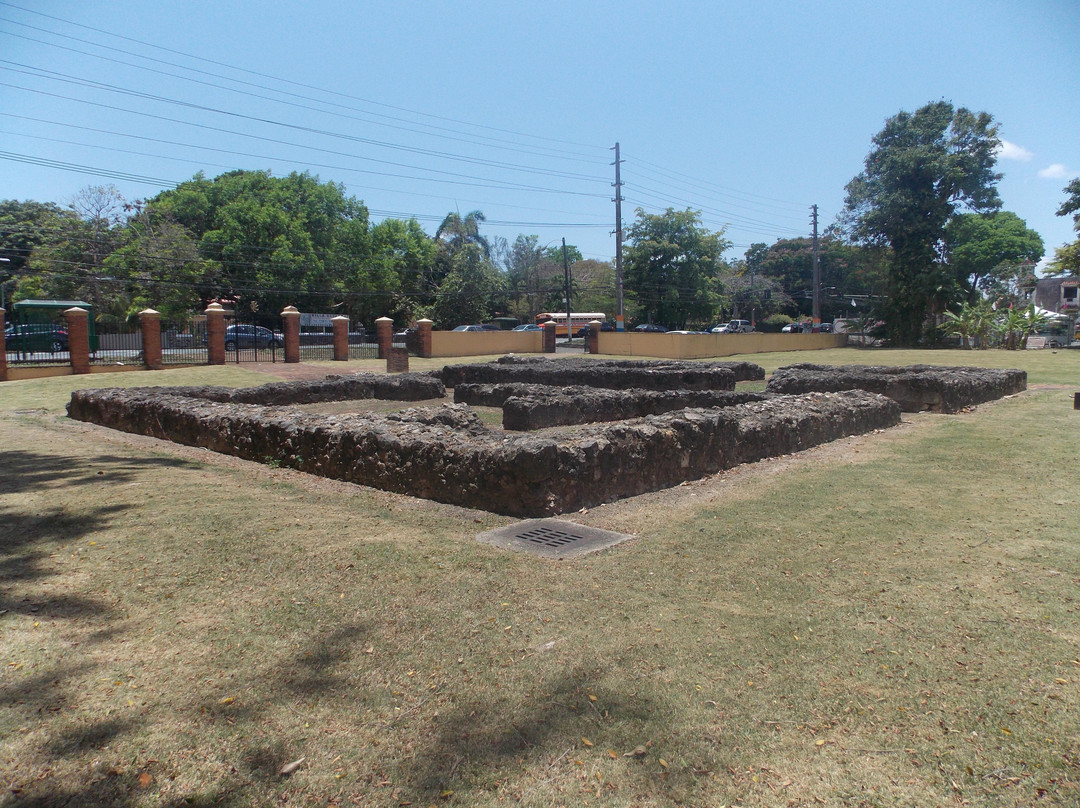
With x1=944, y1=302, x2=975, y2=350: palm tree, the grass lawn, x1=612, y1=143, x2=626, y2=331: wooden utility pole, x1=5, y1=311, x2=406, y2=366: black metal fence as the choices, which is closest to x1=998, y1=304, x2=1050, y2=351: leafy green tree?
x1=944, y1=302, x2=975, y2=350: palm tree

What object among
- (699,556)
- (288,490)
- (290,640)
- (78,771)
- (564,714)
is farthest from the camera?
(288,490)

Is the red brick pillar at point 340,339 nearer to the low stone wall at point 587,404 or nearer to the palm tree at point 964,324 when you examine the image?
the low stone wall at point 587,404

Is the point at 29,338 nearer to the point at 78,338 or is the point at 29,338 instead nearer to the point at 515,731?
the point at 78,338

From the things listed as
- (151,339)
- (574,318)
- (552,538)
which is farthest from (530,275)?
(552,538)

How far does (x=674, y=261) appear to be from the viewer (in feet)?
182

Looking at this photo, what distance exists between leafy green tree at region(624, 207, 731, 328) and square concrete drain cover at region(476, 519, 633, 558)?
50695mm

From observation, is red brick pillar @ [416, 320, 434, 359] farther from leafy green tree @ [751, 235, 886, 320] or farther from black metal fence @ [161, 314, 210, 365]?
leafy green tree @ [751, 235, 886, 320]

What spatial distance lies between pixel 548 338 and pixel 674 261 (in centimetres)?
2017

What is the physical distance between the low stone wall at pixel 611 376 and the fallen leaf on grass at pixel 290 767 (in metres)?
16.2

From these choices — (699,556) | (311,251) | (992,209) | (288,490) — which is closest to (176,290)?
(311,251)

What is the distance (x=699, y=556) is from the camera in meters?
5.00

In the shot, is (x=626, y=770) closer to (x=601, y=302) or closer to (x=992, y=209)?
(x=992, y=209)

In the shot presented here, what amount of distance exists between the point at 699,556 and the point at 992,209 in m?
49.9

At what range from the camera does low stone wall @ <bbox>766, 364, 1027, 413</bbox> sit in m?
13.5
